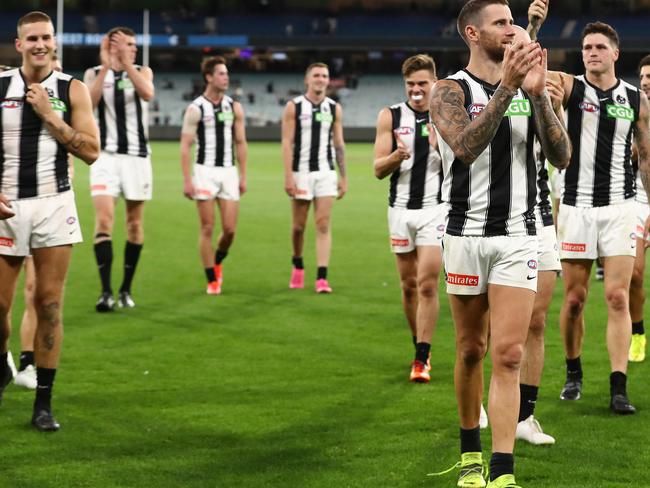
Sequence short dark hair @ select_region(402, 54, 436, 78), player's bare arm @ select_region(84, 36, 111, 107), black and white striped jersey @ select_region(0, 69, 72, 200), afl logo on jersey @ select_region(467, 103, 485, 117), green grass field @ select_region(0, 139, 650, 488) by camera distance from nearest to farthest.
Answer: afl logo on jersey @ select_region(467, 103, 485, 117), green grass field @ select_region(0, 139, 650, 488), black and white striped jersey @ select_region(0, 69, 72, 200), short dark hair @ select_region(402, 54, 436, 78), player's bare arm @ select_region(84, 36, 111, 107)

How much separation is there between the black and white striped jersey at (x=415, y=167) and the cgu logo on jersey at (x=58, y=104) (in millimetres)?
2416

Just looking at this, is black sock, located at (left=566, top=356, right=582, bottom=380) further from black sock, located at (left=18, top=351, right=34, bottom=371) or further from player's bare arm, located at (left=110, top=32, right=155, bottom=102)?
player's bare arm, located at (left=110, top=32, right=155, bottom=102)

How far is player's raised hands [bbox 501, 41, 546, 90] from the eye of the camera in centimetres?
427

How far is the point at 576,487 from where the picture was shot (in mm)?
5020

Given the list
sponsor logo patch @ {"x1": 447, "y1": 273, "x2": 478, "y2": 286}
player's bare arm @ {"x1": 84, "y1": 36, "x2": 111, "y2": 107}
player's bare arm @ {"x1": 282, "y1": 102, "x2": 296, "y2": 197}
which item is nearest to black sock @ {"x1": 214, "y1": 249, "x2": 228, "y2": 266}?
player's bare arm @ {"x1": 282, "y1": 102, "x2": 296, "y2": 197}

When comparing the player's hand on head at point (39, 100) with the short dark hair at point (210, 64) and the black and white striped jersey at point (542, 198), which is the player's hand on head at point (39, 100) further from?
the short dark hair at point (210, 64)

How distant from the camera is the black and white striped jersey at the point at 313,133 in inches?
461

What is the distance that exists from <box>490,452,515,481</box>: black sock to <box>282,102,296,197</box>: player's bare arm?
6962mm

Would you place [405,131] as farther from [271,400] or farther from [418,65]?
[271,400]

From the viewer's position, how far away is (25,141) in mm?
6148

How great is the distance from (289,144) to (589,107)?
539cm

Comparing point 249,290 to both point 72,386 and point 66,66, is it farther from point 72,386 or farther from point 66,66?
point 66,66

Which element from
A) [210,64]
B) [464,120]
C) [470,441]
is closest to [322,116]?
[210,64]

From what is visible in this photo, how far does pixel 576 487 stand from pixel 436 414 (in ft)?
4.85
